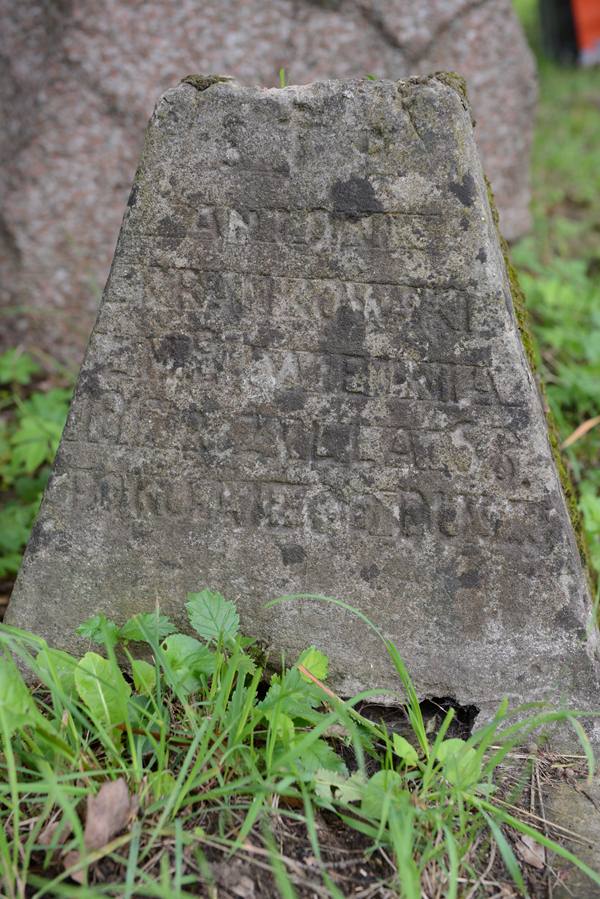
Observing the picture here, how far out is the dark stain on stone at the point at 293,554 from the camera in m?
1.85

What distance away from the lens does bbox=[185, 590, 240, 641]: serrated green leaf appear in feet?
5.87

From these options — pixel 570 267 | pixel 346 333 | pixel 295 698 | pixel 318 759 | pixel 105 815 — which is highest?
pixel 570 267

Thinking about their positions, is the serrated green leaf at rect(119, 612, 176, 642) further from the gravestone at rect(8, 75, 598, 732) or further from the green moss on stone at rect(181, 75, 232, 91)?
the green moss on stone at rect(181, 75, 232, 91)

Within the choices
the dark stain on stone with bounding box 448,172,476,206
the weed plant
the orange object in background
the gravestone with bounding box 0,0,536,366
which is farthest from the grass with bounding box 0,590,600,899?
the orange object in background

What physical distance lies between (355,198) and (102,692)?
3.37ft

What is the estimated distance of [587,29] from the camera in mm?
7852

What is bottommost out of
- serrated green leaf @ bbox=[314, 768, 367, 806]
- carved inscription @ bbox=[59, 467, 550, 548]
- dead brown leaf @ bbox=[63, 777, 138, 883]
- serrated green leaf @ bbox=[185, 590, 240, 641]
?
dead brown leaf @ bbox=[63, 777, 138, 883]

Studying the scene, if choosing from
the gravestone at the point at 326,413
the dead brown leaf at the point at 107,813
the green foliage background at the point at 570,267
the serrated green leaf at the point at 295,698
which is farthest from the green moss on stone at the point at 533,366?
the dead brown leaf at the point at 107,813

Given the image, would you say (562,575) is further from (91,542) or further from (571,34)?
(571,34)

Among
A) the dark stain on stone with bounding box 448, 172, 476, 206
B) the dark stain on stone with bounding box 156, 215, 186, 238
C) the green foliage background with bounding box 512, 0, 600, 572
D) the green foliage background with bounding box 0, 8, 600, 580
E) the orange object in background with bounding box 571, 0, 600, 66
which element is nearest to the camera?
the dark stain on stone with bounding box 448, 172, 476, 206

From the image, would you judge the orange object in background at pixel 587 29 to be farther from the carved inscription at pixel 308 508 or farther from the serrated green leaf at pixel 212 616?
the serrated green leaf at pixel 212 616

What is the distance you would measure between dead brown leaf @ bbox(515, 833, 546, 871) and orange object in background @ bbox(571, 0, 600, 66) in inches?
308

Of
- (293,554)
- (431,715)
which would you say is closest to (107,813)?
(293,554)

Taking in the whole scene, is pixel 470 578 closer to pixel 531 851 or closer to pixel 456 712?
pixel 456 712
